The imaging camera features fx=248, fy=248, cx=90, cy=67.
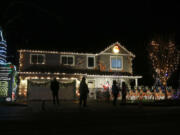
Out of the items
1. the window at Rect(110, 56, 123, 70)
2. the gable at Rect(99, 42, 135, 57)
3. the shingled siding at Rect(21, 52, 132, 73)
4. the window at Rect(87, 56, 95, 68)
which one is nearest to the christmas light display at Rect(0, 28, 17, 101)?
the shingled siding at Rect(21, 52, 132, 73)

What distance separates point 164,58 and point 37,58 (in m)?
14.5

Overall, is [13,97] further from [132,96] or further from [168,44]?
[168,44]

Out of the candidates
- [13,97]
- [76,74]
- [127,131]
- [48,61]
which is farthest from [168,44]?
[127,131]

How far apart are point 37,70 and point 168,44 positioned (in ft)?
49.7

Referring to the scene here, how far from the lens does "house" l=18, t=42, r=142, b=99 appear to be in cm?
2833

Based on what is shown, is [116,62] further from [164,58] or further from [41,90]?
[41,90]

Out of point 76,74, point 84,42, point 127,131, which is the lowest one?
point 127,131

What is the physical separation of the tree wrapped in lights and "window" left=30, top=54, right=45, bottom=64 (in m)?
12.8

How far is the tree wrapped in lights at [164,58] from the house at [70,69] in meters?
4.51

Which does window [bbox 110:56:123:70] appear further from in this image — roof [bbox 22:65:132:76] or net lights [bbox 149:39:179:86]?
net lights [bbox 149:39:179:86]

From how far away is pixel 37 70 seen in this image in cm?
2803

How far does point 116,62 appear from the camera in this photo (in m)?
32.1

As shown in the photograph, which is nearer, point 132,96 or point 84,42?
point 132,96

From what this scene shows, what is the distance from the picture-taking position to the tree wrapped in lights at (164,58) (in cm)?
2677
